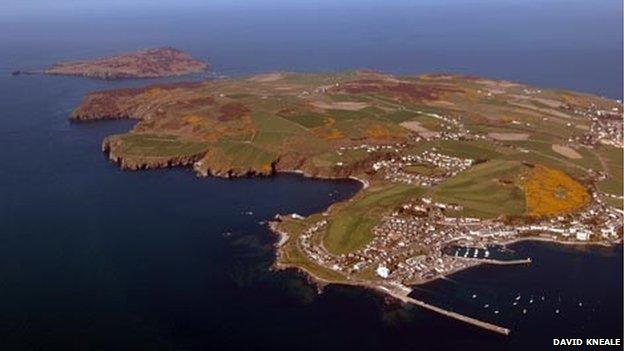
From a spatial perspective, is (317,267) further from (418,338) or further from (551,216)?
(551,216)

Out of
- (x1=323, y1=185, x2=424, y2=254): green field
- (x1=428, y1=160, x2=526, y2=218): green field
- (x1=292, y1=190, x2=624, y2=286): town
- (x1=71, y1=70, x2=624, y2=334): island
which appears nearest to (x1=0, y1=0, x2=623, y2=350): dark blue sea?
(x1=292, y1=190, x2=624, y2=286): town

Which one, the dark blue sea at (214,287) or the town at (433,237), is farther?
the town at (433,237)

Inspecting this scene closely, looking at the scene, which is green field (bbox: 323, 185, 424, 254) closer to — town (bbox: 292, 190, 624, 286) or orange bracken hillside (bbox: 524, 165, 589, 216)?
town (bbox: 292, 190, 624, 286)

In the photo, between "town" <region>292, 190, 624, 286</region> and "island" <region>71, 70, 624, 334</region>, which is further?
"island" <region>71, 70, 624, 334</region>

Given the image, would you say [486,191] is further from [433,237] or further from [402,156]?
[402,156]

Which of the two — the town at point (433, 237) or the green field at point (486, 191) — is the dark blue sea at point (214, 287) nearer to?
the town at point (433, 237)

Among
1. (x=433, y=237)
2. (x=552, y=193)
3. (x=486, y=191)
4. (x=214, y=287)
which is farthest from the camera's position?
(x=486, y=191)

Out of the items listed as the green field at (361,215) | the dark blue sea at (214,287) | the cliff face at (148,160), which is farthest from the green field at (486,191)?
the cliff face at (148,160)

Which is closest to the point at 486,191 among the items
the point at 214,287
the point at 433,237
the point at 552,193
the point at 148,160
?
the point at 552,193
